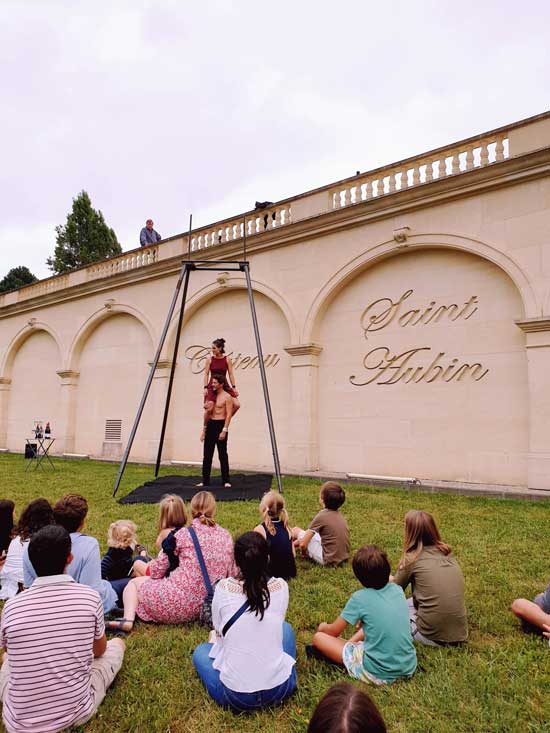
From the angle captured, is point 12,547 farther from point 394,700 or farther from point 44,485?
point 44,485

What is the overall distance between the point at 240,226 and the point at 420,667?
12433 mm

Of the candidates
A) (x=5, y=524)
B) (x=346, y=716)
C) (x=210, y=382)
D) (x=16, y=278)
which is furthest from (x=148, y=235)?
(x=16, y=278)

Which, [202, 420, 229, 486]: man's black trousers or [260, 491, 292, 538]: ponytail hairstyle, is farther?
[202, 420, 229, 486]: man's black trousers

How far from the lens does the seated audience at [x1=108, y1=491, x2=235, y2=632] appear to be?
356cm

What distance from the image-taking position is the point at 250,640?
255 cm

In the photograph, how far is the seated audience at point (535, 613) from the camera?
3.37 metres

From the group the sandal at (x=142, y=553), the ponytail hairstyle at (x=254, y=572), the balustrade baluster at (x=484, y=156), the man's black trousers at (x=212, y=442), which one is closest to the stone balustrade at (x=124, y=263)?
the man's black trousers at (x=212, y=442)

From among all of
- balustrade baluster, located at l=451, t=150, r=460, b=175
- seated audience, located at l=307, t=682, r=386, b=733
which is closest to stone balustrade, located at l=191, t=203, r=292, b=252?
balustrade baluster, located at l=451, t=150, r=460, b=175

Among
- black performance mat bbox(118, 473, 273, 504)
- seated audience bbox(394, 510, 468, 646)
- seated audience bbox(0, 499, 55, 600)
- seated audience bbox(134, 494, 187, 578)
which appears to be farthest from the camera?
black performance mat bbox(118, 473, 273, 504)

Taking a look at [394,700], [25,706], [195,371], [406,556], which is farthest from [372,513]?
[195,371]

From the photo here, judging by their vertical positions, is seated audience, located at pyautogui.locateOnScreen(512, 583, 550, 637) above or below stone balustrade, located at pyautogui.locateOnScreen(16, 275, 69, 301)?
below

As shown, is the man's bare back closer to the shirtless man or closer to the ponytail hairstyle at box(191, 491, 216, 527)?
the shirtless man

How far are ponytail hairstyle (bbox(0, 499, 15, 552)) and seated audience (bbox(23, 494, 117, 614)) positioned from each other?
1.17 m

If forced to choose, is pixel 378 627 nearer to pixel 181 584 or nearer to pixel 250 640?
pixel 250 640
